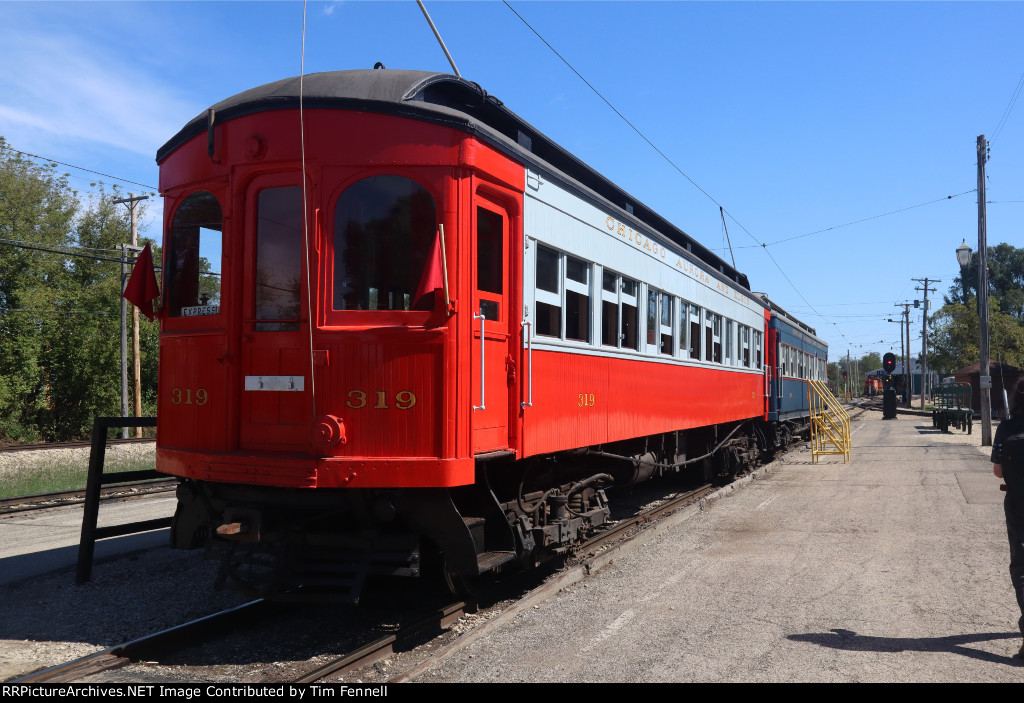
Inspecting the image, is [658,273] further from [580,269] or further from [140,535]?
[140,535]

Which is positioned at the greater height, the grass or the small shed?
the small shed

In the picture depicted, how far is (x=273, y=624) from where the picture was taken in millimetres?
5840

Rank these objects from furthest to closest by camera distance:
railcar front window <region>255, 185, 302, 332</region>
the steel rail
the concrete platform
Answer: railcar front window <region>255, 185, 302, 332</region>
the concrete platform
the steel rail

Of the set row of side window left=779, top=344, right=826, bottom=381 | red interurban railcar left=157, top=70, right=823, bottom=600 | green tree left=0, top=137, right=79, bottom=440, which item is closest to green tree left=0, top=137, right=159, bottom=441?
green tree left=0, top=137, right=79, bottom=440

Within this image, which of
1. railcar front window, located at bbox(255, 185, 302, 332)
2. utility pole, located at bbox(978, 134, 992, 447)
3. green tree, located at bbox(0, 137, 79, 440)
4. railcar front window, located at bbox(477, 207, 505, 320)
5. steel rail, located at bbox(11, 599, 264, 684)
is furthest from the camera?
green tree, located at bbox(0, 137, 79, 440)

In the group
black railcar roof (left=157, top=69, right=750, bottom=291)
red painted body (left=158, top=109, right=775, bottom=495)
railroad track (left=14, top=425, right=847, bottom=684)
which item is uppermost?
black railcar roof (left=157, top=69, right=750, bottom=291)

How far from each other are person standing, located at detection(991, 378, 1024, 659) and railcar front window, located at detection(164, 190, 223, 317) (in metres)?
5.34

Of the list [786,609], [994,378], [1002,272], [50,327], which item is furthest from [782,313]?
[1002,272]

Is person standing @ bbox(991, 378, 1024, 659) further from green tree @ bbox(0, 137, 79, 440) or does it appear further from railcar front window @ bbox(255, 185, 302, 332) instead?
green tree @ bbox(0, 137, 79, 440)

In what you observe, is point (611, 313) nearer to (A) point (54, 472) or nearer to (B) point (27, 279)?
(A) point (54, 472)

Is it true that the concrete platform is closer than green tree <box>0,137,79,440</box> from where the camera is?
Yes

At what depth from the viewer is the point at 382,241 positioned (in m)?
5.28

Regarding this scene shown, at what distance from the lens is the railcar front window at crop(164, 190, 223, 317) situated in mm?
5750

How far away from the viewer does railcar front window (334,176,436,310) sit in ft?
17.2
